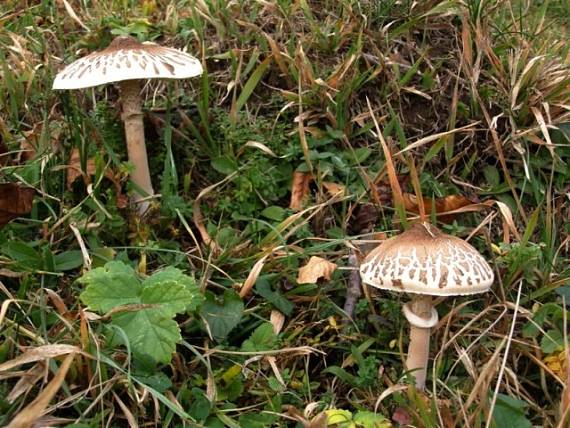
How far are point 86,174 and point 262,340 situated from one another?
4.13 ft

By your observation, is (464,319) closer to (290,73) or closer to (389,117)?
(389,117)

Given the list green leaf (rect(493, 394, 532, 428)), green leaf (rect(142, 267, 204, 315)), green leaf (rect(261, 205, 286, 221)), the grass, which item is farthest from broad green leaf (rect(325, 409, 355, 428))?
green leaf (rect(261, 205, 286, 221))

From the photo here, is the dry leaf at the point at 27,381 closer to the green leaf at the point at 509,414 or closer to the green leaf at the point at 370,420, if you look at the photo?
the green leaf at the point at 370,420

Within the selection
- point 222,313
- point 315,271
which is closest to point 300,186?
point 315,271

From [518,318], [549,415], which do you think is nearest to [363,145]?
[518,318]

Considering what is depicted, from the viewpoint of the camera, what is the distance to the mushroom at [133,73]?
9.95 ft

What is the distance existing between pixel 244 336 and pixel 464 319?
0.99 meters

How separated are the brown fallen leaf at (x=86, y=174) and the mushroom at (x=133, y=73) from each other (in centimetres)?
8

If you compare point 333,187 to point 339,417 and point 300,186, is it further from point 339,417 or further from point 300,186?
point 339,417

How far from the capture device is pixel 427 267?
2414mm

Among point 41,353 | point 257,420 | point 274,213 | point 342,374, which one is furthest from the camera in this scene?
point 274,213

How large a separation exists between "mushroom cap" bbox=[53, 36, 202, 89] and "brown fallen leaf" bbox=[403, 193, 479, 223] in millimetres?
1242

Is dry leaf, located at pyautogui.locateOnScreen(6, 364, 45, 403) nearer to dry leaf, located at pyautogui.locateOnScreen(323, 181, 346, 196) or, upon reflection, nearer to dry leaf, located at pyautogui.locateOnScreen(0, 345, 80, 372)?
dry leaf, located at pyautogui.locateOnScreen(0, 345, 80, 372)

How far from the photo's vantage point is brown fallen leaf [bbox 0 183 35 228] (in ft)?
9.82
